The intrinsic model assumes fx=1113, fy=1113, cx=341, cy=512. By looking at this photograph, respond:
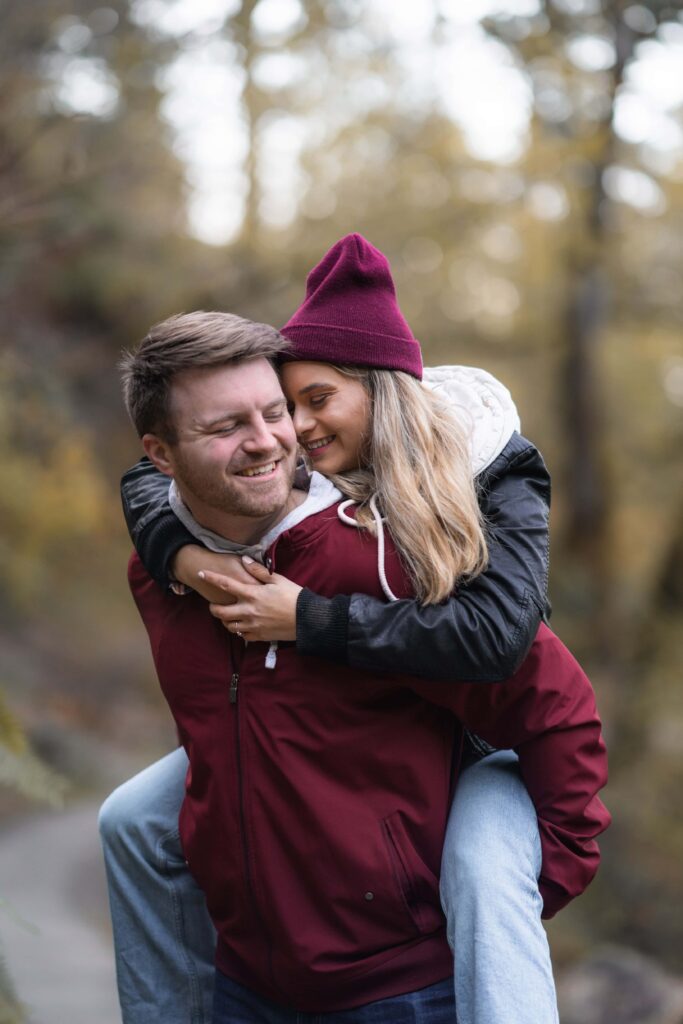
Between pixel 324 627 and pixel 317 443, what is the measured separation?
1.79 ft

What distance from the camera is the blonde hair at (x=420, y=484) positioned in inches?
93.7

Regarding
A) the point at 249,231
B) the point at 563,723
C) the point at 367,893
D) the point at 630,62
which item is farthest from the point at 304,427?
the point at 249,231

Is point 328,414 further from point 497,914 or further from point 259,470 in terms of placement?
point 497,914

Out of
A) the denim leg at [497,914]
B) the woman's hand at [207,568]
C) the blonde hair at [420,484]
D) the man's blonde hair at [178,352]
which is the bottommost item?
the denim leg at [497,914]

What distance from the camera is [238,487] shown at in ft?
8.05

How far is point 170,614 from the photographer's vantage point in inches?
108

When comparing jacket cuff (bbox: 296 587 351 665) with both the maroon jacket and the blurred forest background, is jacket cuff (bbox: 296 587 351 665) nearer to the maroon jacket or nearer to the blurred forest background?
the maroon jacket

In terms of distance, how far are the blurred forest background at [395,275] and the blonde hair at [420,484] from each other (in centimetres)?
257

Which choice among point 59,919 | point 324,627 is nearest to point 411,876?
point 324,627

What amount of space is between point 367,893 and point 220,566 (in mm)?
793

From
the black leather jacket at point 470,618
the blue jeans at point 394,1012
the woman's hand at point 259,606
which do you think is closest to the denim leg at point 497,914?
the blue jeans at point 394,1012

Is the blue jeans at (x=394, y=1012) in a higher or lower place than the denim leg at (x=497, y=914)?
lower

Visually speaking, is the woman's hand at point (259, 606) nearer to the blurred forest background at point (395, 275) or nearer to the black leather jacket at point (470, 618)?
the black leather jacket at point (470, 618)

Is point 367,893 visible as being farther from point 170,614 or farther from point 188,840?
point 170,614
